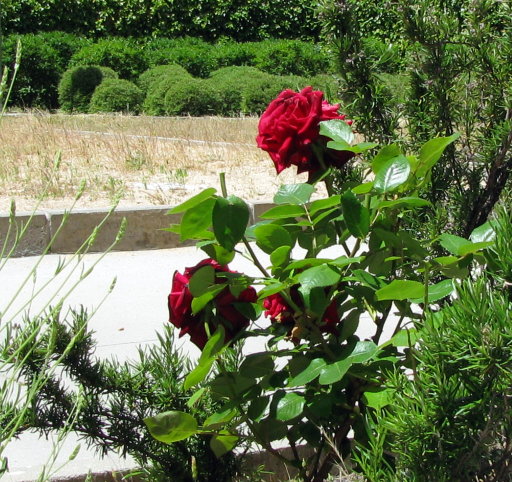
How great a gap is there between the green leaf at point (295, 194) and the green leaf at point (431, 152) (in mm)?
239

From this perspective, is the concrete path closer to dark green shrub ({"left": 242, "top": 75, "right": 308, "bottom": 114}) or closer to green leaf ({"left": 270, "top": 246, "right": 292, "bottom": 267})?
green leaf ({"left": 270, "top": 246, "right": 292, "bottom": 267})

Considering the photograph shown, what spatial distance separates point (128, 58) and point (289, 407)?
1779 cm

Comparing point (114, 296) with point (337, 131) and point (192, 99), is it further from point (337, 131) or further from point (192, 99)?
point (192, 99)

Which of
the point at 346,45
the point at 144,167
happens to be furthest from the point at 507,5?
the point at 144,167

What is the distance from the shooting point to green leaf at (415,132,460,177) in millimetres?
1761

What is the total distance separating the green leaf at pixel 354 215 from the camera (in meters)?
1.71

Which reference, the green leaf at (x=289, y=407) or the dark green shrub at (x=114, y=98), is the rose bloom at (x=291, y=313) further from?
the dark green shrub at (x=114, y=98)

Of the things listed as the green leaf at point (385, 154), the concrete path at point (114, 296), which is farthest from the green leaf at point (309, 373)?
the concrete path at point (114, 296)

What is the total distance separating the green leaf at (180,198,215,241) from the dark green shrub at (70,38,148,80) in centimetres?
1736

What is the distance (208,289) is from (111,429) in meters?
0.70

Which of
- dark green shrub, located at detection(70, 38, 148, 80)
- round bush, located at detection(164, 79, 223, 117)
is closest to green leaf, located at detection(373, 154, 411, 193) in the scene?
round bush, located at detection(164, 79, 223, 117)

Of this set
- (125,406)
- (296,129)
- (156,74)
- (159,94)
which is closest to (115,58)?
(156,74)

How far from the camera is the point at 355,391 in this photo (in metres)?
1.84

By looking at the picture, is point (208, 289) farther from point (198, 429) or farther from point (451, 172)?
point (451, 172)
